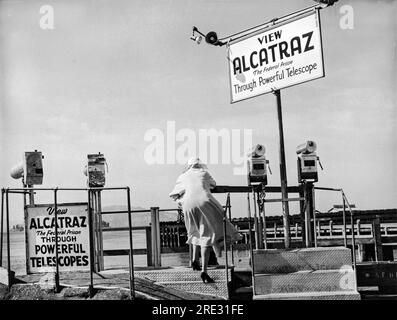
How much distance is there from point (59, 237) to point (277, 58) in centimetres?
359

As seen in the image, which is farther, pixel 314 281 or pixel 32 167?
pixel 32 167

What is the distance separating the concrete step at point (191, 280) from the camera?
6840 mm

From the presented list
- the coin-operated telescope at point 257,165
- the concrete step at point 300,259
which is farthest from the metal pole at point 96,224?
the concrete step at point 300,259

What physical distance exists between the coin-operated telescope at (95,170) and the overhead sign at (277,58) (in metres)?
2.08

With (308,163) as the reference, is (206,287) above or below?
below

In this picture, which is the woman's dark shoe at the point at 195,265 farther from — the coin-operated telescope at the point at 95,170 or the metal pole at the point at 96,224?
the coin-operated telescope at the point at 95,170

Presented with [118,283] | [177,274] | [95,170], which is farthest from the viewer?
[95,170]

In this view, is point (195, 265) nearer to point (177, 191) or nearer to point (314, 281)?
point (177, 191)

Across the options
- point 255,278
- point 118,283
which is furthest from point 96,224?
point 255,278

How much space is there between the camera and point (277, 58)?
776 centimetres

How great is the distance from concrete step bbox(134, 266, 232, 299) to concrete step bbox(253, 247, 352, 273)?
0.45 m

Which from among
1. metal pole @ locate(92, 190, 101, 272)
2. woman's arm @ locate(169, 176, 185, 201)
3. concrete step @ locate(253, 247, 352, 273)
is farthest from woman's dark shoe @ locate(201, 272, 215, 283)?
metal pole @ locate(92, 190, 101, 272)

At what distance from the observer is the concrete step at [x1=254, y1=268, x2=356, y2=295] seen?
6.63 metres
